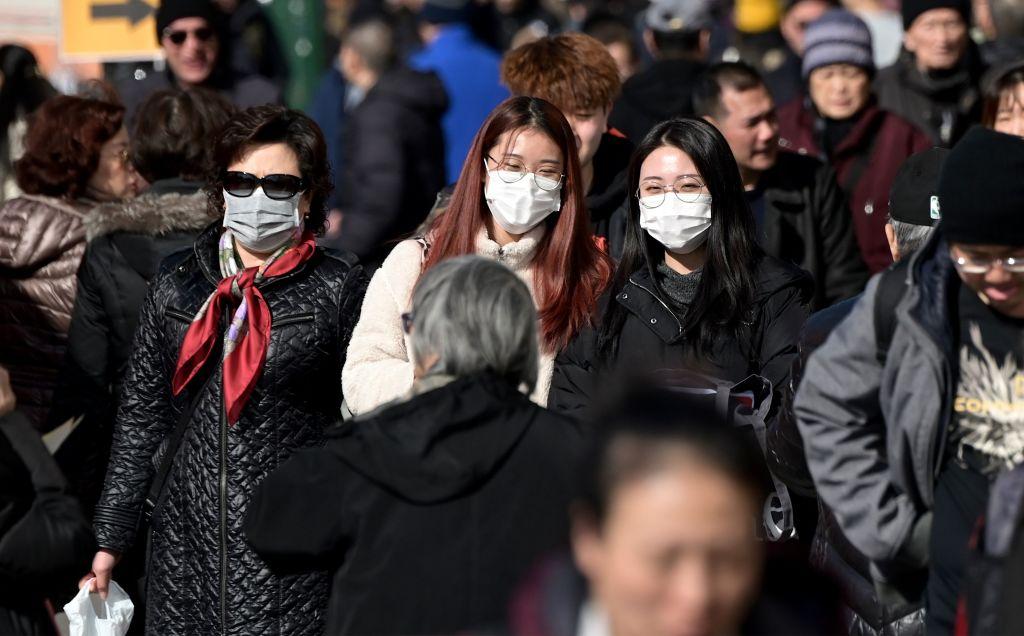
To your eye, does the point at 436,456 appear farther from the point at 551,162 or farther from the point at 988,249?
the point at 551,162

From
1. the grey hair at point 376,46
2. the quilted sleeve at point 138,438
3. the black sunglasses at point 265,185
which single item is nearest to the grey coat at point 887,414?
the black sunglasses at point 265,185

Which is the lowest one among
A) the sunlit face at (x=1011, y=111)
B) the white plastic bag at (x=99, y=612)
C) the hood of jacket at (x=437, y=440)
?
the white plastic bag at (x=99, y=612)

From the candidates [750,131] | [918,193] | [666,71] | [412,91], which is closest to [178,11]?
[412,91]

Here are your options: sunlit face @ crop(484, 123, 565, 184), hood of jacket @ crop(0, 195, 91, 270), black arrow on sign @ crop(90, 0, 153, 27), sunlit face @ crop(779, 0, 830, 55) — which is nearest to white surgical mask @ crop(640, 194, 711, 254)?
sunlit face @ crop(484, 123, 565, 184)

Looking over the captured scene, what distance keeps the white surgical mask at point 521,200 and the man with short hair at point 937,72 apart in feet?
12.7

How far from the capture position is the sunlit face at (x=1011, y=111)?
638cm

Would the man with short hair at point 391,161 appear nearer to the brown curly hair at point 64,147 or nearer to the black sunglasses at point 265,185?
the brown curly hair at point 64,147

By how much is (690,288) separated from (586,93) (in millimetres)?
1326

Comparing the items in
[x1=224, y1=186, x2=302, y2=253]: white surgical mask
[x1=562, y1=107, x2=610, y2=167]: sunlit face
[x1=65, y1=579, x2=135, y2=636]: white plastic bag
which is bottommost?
[x1=65, y1=579, x2=135, y2=636]: white plastic bag

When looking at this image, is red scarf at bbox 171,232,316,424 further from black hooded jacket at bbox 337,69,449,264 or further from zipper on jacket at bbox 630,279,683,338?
black hooded jacket at bbox 337,69,449,264

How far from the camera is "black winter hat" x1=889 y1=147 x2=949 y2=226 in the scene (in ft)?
16.0

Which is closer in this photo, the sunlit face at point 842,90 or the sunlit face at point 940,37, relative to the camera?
the sunlit face at point 842,90

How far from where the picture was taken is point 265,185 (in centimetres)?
515

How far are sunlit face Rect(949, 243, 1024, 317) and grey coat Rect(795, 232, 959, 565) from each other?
91 mm
